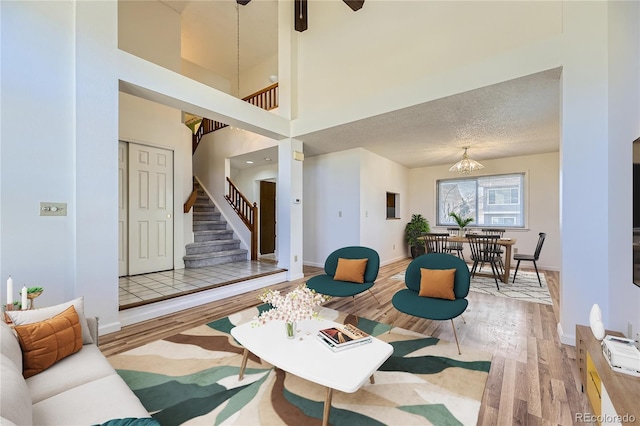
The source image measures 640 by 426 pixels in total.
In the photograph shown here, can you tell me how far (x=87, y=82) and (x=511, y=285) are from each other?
634 cm

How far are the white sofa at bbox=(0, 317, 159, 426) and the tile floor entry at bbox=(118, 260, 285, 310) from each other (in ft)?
5.36

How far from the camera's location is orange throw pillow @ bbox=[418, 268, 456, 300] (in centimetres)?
267

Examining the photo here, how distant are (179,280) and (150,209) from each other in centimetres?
149

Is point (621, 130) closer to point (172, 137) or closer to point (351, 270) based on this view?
point (351, 270)

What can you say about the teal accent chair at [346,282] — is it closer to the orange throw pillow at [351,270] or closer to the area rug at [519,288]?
the orange throw pillow at [351,270]

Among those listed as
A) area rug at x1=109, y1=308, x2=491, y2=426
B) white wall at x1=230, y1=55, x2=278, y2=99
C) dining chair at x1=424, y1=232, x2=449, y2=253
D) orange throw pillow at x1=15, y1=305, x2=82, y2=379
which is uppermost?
white wall at x1=230, y1=55, x2=278, y2=99

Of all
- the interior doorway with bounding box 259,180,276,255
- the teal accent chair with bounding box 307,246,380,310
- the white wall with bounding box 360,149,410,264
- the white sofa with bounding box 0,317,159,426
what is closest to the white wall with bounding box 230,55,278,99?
the interior doorway with bounding box 259,180,276,255

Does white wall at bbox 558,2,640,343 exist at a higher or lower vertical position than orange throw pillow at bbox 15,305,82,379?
higher

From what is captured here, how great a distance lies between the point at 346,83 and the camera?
4.36 m

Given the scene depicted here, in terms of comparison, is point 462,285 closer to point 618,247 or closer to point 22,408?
point 618,247

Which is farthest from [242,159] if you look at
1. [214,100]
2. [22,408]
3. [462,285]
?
[22,408]

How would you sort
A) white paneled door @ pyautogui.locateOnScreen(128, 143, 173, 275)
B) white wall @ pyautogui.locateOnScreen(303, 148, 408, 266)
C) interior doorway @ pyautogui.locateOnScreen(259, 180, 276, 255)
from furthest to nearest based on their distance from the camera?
interior doorway @ pyautogui.locateOnScreen(259, 180, 276, 255)
white wall @ pyautogui.locateOnScreen(303, 148, 408, 266)
white paneled door @ pyautogui.locateOnScreen(128, 143, 173, 275)

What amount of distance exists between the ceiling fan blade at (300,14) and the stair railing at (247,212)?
3542 mm

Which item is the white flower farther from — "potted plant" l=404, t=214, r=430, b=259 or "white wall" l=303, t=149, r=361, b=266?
"potted plant" l=404, t=214, r=430, b=259
